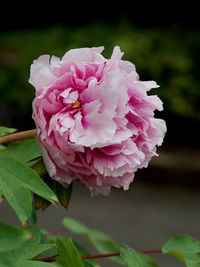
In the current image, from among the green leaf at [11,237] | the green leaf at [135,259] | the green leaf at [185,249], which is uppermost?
the green leaf at [11,237]

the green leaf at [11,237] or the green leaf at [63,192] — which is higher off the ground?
the green leaf at [11,237]

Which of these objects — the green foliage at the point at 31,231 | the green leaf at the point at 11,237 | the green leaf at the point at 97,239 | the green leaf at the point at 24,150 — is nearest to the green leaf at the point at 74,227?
the green leaf at the point at 97,239

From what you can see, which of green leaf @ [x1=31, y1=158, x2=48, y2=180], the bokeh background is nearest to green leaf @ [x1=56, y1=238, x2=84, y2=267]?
green leaf @ [x1=31, y1=158, x2=48, y2=180]

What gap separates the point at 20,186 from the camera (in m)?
0.60

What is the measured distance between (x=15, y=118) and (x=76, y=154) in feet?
13.2

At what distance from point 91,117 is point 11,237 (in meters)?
0.22

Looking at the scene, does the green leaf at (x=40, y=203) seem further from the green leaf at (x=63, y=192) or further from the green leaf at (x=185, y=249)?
the green leaf at (x=185, y=249)

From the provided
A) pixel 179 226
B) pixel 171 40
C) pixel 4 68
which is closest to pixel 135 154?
pixel 179 226

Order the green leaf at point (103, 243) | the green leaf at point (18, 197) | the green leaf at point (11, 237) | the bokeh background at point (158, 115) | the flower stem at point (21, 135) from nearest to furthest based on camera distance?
the green leaf at point (11, 237) < the green leaf at point (18, 197) < the flower stem at point (21, 135) < the green leaf at point (103, 243) < the bokeh background at point (158, 115)

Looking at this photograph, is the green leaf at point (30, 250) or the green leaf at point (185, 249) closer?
the green leaf at point (30, 250)

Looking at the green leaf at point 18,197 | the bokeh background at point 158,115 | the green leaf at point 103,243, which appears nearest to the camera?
the green leaf at point 18,197

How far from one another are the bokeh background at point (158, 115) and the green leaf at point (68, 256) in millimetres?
2529

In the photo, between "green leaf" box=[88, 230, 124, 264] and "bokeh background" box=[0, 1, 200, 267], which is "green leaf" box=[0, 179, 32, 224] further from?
"bokeh background" box=[0, 1, 200, 267]

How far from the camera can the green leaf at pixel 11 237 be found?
46 cm
